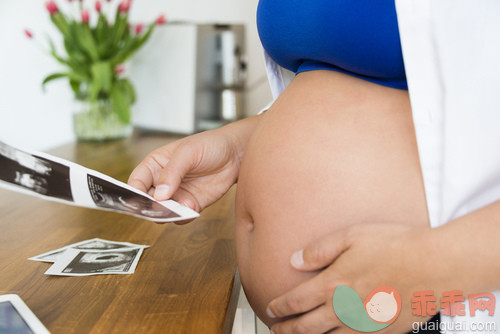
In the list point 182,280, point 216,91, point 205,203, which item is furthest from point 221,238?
point 216,91

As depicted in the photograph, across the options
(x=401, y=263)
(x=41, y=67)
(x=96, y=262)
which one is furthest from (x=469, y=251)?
(x=41, y=67)

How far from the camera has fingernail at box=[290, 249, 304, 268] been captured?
631 millimetres

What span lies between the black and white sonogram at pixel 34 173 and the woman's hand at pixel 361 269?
31cm

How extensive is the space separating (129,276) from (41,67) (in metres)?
1.96

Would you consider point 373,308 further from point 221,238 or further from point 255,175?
point 221,238

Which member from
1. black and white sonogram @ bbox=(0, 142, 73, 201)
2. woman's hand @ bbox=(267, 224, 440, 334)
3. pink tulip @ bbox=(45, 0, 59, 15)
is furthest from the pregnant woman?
pink tulip @ bbox=(45, 0, 59, 15)

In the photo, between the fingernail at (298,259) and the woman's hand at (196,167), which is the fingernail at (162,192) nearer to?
the woman's hand at (196,167)

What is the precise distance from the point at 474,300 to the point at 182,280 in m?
0.41

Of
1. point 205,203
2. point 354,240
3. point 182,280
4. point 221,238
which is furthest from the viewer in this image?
point 221,238

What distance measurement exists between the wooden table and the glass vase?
1.13 metres

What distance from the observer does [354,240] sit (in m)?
0.58

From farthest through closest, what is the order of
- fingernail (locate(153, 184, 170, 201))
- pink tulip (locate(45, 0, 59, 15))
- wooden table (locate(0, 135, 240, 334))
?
→ pink tulip (locate(45, 0, 59, 15)), fingernail (locate(153, 184, 170, 201)), wooden table (locate(0, 135, 240, 334))

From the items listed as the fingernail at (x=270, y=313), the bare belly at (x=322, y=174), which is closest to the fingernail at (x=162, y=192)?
the bare belly at (x=322, y=174)

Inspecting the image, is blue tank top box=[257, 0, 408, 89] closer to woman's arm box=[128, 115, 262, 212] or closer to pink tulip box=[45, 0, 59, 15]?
woman's arm box=[128, 115, 262, 212]
